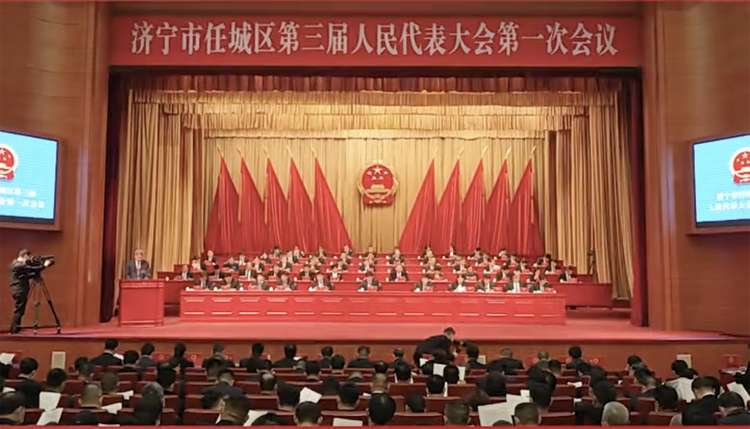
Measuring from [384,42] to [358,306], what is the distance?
12.3ft

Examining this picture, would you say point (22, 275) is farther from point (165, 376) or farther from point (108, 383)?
point (108, 383)

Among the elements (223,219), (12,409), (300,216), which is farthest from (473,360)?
(223,219)

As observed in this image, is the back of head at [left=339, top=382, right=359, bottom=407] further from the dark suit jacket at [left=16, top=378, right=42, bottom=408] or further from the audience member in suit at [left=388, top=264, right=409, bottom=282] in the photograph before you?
the audience member in suit at [left=388, top=264, right=409, bottom=282]

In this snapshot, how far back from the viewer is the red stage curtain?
13.6 metres

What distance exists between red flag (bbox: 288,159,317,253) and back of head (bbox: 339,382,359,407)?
10.1 metres

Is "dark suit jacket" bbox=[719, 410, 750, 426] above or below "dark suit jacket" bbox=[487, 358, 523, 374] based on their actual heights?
above

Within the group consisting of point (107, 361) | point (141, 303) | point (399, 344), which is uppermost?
point (141, 303)

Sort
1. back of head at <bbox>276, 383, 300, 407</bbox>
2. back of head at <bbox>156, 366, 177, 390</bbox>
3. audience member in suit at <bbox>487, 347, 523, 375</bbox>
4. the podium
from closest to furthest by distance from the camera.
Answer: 1. back of head at <bbox>276, 383, 300, 407</bbox>
2. back of head at <bbox>156, 366, 177, 390</bbox>
3. audience member in suit at <bbox>487, 347, 523, 375</bbox>
4. the podium

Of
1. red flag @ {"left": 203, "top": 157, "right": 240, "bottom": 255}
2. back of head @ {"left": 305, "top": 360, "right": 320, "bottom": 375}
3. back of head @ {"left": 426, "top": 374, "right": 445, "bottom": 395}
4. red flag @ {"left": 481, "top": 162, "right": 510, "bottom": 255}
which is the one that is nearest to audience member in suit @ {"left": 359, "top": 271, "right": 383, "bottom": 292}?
red flag @ {"left": 481, "top": 162, "right": 510, "bottom": 255}

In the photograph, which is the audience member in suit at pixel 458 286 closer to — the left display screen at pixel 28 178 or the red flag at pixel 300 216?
the red flag at pixel 300 216

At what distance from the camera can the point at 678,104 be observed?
8.77 meters

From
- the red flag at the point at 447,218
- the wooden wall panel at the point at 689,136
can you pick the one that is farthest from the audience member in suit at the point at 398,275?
the wooden wall panel at the point at 689,136

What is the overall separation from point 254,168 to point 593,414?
11.6m

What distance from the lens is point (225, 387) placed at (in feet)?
11.4
